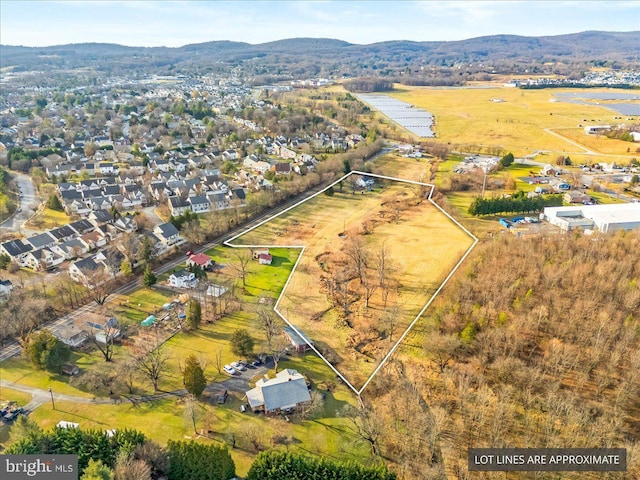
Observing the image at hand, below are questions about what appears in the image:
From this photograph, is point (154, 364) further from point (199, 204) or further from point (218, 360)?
point (199, 204)

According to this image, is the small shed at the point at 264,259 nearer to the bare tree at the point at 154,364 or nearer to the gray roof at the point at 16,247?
the bare tree at the point at 154,364

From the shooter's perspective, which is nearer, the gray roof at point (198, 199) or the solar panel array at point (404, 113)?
the gray roof at point (198, 199)

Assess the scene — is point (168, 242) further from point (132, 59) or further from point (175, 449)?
point (132, 59)

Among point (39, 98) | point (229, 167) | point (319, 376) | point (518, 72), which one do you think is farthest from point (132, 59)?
point (319, 376)

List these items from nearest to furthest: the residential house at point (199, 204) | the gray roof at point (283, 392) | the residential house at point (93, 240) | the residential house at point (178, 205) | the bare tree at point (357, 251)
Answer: the bare tree at point (357, 251), the gray roof at point (283, 392), the residential house at point (93, 240), the residential house at point (178, 205), the residential house at point (199, 204)

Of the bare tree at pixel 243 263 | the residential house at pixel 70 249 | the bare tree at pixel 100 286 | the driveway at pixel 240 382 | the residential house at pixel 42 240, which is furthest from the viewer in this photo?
the residential house at pixel 42 240

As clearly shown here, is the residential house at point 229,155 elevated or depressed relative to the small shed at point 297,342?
elevated
